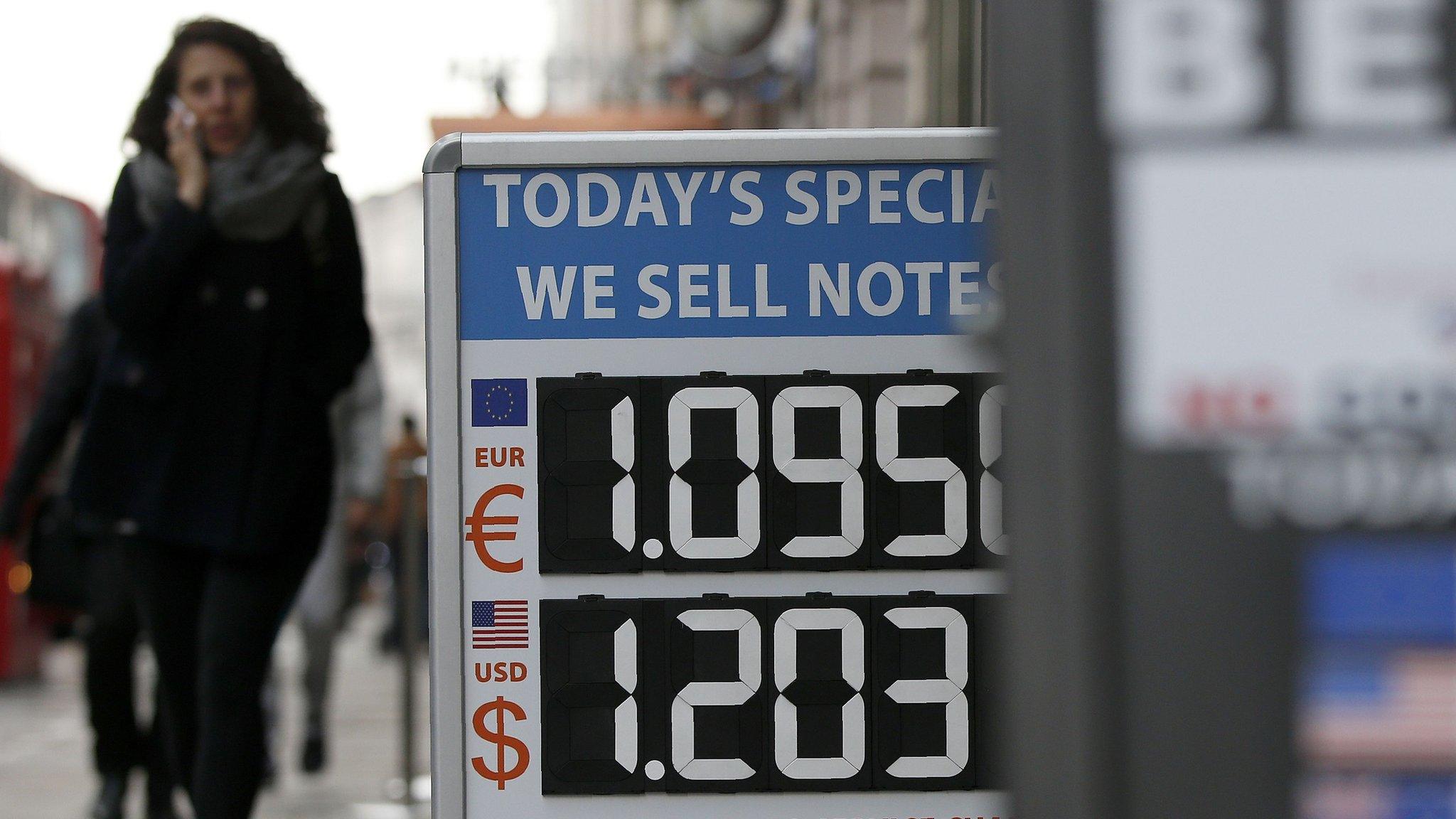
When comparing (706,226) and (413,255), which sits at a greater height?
(413,255)

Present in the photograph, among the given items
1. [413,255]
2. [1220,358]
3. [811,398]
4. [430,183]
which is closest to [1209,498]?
[1220,358]

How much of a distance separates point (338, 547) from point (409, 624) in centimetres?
119

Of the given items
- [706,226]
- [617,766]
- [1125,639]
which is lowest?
[617,766]

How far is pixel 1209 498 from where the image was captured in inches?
53.0

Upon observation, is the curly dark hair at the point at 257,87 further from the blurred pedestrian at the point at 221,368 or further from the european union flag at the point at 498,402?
the european union flag at the point at 498,402

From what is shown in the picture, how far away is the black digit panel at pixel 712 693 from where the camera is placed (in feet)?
9.75

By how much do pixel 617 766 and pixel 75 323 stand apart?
4.00 meters

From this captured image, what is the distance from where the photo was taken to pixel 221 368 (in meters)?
4.18

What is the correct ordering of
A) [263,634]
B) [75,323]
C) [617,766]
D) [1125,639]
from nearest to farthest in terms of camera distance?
[1125,639]
[617,766]
[263,634]
[75,323]

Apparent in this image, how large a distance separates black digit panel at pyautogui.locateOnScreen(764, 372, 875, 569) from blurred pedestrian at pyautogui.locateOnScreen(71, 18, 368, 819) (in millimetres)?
1407

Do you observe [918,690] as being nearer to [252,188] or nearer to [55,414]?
[252,188]

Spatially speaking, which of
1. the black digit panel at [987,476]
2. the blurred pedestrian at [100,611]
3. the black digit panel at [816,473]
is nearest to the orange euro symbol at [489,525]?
the black digit panel at [816,473]

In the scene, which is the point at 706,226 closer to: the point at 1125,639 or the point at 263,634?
the point at 263,634

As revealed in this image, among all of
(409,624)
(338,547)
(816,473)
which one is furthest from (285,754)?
(816,473)
